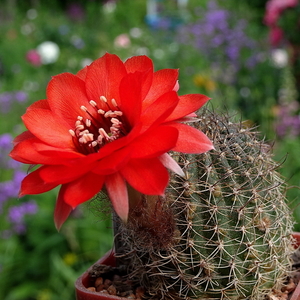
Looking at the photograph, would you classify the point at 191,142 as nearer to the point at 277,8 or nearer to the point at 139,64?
the point at 139,64

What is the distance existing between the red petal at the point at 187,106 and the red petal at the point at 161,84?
36mm

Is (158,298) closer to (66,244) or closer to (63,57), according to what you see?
(66,244)

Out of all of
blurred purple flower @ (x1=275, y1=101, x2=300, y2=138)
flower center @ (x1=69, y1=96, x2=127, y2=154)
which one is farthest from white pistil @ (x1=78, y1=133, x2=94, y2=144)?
blurred purple flower @ (x1=275, y1=101, x2=300, y2=138)

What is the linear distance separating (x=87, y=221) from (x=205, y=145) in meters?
1.59

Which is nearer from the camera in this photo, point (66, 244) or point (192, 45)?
point (66, 244)

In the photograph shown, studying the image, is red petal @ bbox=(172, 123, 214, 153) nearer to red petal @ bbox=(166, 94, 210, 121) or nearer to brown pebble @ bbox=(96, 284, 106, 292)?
red petal @ bbox=(166, 94, 210, 121)

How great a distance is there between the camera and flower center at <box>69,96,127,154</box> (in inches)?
29.1

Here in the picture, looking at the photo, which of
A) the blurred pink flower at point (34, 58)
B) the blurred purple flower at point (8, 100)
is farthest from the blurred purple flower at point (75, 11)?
the blurred purple flower at point (8, 100)

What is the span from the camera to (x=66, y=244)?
2232mm

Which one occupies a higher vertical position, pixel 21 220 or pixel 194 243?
pixel 194 243

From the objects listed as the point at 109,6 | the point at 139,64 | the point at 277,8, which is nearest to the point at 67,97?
the point at 139,64

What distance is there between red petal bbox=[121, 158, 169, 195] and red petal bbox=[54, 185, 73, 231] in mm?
97

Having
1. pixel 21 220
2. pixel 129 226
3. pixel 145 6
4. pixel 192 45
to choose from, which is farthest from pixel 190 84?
pixel 145 6

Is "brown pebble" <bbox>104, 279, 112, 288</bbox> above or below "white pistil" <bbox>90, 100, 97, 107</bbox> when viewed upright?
below
